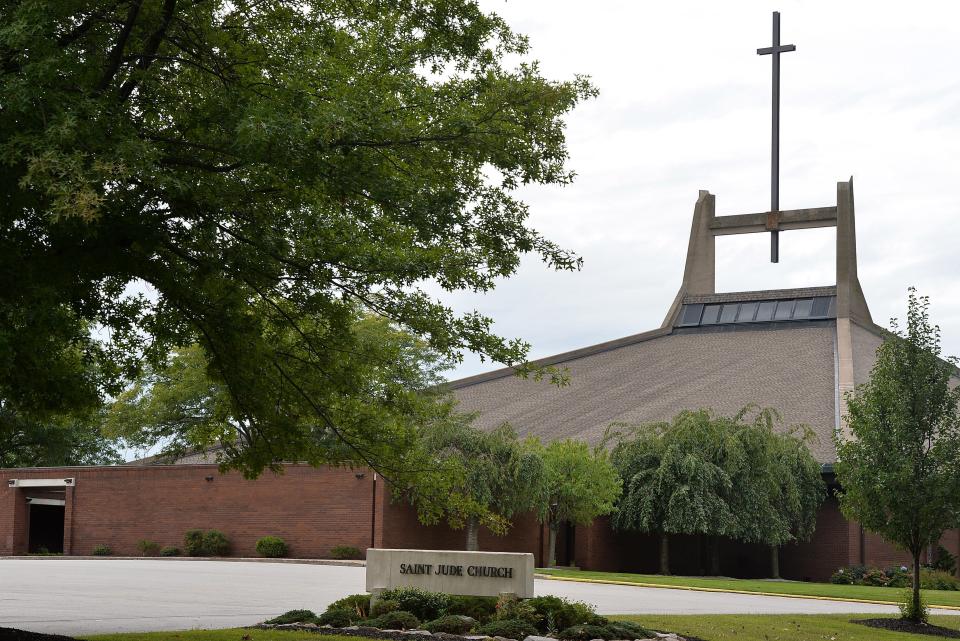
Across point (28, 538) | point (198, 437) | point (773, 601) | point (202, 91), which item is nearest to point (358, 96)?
point (202, 91)

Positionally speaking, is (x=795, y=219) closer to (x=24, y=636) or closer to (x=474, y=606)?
(x=474, y=606)

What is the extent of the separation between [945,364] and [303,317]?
12.3 metres

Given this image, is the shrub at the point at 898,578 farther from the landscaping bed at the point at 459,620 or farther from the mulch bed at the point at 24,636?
the mulch bed at the point at 24,636

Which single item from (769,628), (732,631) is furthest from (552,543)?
(732,631)

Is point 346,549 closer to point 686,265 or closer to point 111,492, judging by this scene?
point 111,492

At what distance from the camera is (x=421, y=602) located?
50.8 ft

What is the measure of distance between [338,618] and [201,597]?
564 cm

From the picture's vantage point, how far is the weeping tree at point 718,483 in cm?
3394

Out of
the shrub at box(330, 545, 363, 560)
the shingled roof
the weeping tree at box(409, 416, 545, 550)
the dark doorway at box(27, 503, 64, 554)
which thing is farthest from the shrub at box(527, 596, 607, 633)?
the dark doorway at box(27, 503, 64, 554)

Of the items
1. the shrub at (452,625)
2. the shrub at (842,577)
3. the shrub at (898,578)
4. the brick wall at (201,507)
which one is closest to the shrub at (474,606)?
the shrub at (452,625)

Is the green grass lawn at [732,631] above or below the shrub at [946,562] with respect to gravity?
above

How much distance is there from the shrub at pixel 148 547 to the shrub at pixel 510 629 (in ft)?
93.5

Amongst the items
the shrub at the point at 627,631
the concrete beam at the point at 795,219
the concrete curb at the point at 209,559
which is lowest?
the concrete curb at the point at 209,559

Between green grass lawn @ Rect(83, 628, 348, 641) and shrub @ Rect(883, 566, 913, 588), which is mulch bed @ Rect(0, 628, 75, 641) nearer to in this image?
green grass lawn @ Rect(83, 628, 348, 641)
